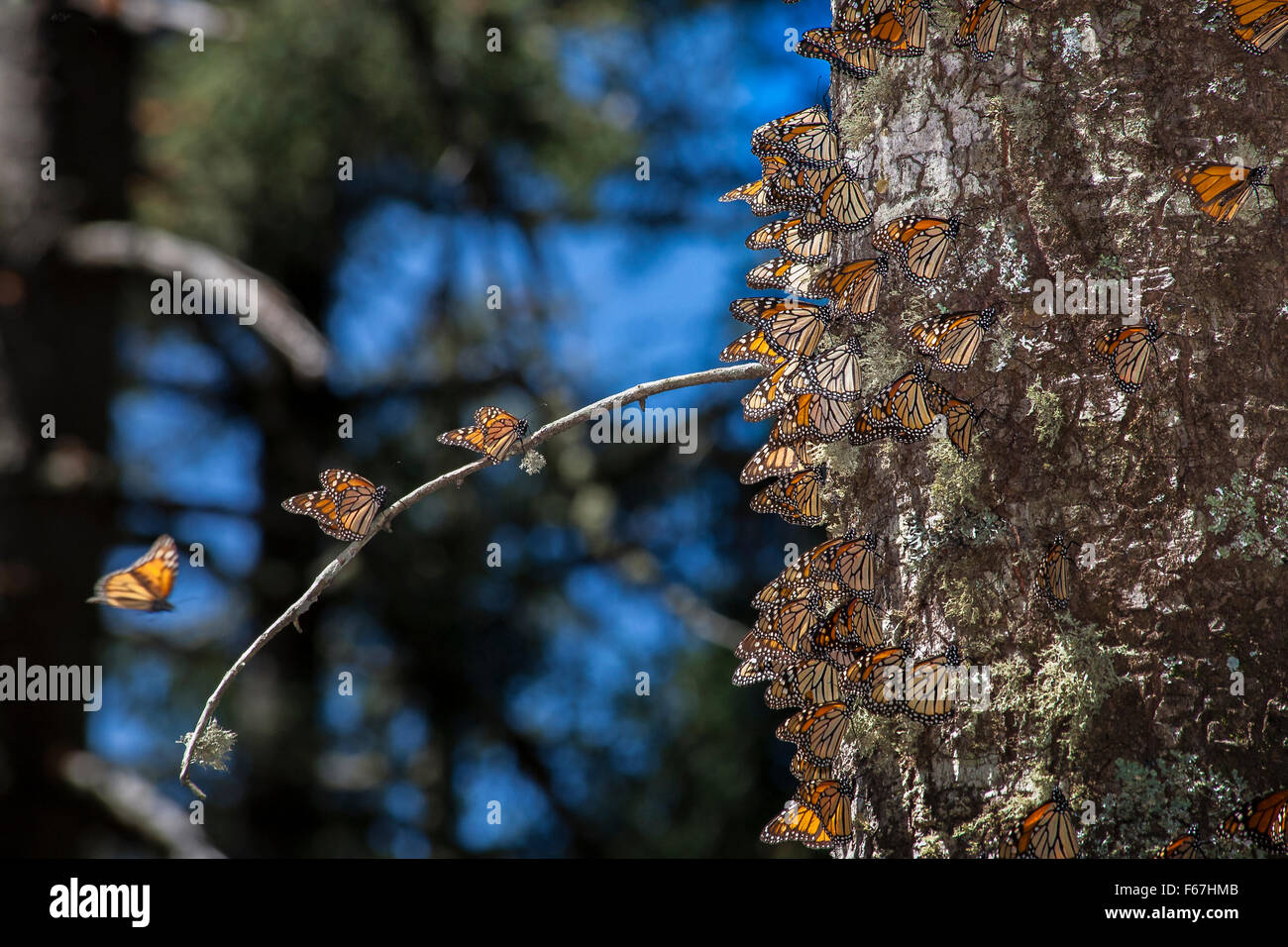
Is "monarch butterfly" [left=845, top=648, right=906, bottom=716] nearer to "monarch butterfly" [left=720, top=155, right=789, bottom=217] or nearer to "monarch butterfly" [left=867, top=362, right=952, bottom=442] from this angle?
"monarch butterfly" [left=867, top=362, right=952, bottom=442]

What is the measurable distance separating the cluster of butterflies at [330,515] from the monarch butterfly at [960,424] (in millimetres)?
754

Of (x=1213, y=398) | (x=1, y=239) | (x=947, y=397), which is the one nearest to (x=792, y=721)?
(x=947, y=397)

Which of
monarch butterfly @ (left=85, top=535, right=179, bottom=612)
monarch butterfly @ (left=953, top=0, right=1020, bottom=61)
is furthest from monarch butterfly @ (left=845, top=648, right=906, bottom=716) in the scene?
monarch butterfly @ (left=85, top=535, right=179, bottom=612)

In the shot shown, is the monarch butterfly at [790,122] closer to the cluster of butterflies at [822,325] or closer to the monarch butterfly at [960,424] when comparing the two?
the cluster of butterflies at [822,325]

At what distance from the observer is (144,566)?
1.83 m

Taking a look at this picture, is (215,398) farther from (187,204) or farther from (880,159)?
(880,159)

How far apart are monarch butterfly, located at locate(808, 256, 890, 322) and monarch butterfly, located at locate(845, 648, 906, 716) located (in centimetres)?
57

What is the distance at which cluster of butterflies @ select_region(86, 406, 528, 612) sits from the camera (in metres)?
1.74

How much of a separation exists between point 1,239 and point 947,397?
184 inches

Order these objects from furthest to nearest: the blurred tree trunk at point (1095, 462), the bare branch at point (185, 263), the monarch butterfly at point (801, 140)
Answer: the bare branch at point (185, 263), the monarch butterfly at point (801, 140), the blurred tree trunk at point (1095, 462)

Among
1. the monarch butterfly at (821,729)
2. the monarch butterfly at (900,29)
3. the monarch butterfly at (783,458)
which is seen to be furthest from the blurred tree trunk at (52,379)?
the monarch butterfly at (900,29)

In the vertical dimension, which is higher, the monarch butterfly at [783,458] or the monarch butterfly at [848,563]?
the monarch butterfly at [783,458]

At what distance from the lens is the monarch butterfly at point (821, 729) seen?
1492mm

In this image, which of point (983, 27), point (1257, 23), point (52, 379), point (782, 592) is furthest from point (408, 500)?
point (52, 379)
